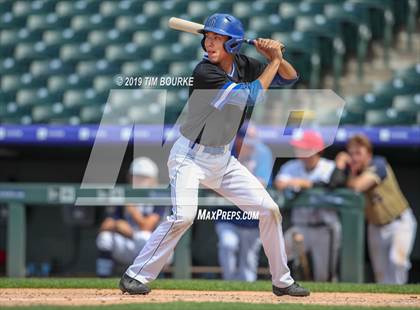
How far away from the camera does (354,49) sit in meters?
10.5

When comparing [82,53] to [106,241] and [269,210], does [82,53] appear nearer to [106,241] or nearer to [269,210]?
A: [106,241]

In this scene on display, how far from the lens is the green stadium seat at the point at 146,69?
34.9ft

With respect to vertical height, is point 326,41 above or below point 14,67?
above

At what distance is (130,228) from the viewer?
805 centimetres

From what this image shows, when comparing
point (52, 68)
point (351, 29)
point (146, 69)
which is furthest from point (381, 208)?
point (52, 68)

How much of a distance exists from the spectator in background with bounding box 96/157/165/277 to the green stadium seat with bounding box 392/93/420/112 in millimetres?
2677

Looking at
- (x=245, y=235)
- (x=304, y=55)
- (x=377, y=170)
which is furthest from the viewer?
(x=304, y=55)

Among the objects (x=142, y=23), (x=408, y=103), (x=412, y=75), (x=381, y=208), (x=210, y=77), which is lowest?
(x=381, y=208)

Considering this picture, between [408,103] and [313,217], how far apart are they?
6.30ft

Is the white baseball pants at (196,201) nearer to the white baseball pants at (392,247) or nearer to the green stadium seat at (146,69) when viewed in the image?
the white baseball pants at (392,247)

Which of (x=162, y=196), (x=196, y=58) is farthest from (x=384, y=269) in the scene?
(x=196, y=58)

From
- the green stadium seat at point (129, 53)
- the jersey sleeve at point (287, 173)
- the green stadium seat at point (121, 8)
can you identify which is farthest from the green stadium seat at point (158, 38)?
the jersey sleeve at point (287, 173)

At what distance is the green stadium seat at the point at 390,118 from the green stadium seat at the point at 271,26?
2.05 meters

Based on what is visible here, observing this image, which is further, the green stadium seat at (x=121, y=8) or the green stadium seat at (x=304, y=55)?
the green stadium seat at (x=121, y=8)
